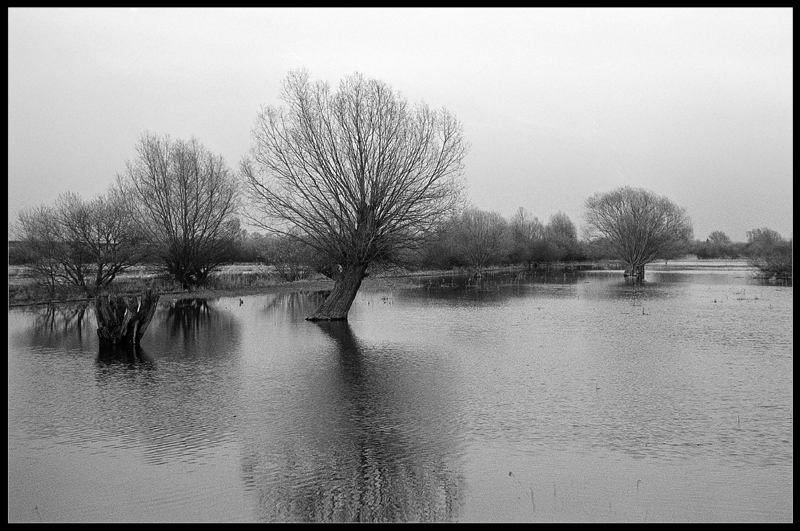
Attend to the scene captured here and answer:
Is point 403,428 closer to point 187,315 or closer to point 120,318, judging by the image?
point 120,318

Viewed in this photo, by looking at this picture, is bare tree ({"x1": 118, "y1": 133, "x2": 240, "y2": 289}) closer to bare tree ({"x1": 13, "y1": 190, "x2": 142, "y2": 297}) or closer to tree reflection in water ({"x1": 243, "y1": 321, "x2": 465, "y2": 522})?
bare tree ({"x1": 13, "y1": 190, "x2": 142, "y2": 297})

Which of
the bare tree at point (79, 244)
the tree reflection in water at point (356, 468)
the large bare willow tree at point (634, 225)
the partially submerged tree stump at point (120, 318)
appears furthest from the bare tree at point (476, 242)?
the tree reflection in water at point (356, 468)

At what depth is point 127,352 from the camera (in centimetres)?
1485

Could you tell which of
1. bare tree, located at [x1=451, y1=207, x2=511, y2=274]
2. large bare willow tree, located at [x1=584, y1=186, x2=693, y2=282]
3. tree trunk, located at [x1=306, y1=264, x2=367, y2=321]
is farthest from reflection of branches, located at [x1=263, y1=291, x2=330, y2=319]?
large bare willow tree, located at [x1=584, y1=186, x2=693, y2=282]

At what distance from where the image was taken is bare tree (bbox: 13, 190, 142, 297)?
92.2ft

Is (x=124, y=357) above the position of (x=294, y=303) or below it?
below

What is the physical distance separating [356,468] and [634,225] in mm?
60948

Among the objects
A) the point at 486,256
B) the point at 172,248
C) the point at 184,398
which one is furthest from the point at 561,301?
the point at 486,256

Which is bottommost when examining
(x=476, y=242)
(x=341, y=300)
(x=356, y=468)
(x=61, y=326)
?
(x=356, y=468)

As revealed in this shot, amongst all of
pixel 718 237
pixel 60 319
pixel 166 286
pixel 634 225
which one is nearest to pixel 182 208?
pixel 166 286

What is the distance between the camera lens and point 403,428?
8.46 metres

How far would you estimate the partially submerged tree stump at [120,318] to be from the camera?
51.0 feet
